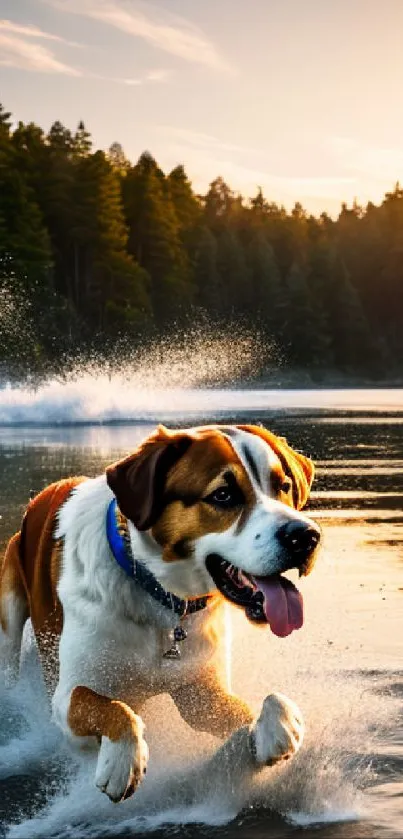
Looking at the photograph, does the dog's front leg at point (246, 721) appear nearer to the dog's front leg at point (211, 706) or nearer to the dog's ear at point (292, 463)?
the dog's front leg at point (211, 706)

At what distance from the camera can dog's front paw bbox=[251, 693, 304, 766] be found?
4227 mm

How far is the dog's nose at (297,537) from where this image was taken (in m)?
4.13

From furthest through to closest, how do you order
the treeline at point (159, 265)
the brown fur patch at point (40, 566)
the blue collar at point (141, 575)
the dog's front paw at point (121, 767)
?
1. the treeline at point (159, 265)
2. the brown fur patch at point (40, 566)
3. the blue collar at point (141, 575)
4. the dog's front paw at point (121, 767)

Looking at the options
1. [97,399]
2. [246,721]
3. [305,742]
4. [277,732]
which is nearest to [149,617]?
[246,721]

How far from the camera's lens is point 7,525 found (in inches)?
407

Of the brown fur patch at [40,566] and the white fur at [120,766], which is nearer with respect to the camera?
the white fur at [120,766]

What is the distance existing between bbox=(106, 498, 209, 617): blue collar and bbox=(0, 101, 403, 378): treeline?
192ft

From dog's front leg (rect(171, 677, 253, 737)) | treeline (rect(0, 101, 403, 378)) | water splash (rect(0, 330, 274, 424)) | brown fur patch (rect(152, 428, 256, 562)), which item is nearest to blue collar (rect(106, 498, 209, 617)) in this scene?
brown fur patch (rect(152, 428, 256, 562))

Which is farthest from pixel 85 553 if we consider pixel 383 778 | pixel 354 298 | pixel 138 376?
pixel 354 298

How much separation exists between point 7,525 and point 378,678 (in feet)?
16.4

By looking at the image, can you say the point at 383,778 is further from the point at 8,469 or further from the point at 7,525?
the point at 8,469

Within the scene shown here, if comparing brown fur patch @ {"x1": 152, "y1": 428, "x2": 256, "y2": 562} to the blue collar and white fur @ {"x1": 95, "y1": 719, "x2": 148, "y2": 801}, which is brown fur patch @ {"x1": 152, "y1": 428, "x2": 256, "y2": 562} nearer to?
the blue collar

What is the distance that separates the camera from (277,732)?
4227 millimetres

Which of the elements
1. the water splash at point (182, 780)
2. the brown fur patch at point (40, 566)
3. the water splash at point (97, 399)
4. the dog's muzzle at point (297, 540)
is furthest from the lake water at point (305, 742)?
the water splash at point (97, 399)
